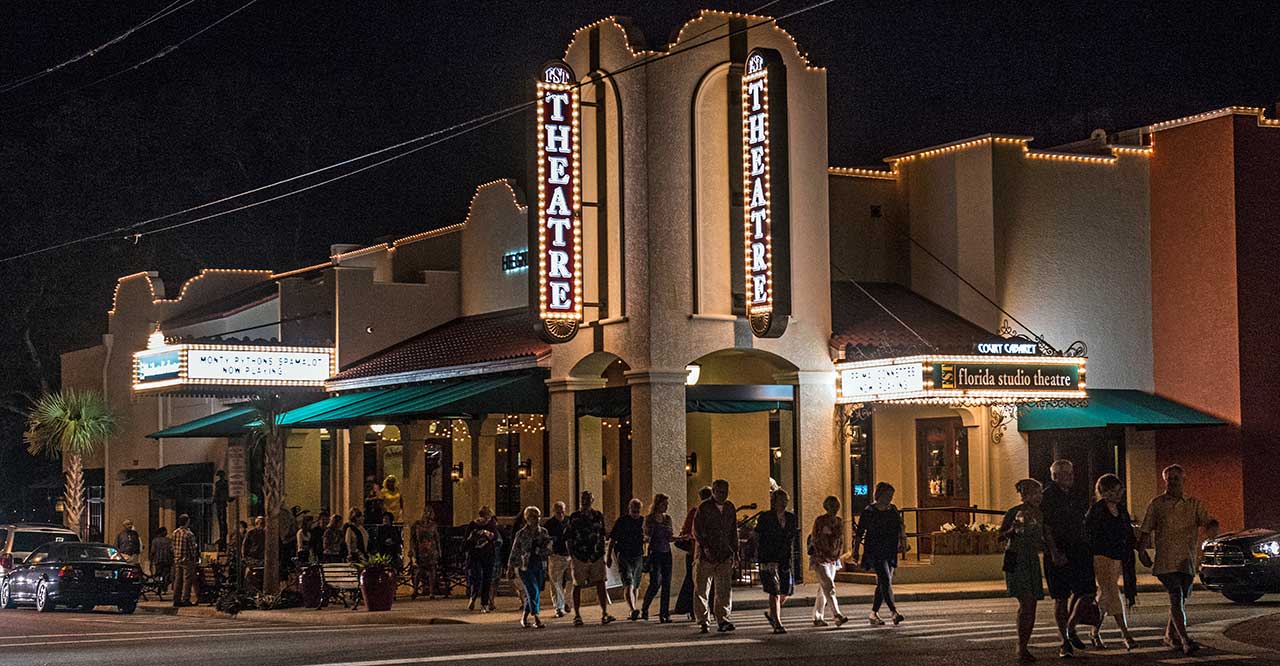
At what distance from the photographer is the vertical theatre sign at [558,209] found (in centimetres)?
2911

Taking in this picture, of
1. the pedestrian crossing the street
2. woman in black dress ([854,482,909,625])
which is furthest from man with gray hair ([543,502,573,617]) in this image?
woman in black dress ([854,482,909,625])

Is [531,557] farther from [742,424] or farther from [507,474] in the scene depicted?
[507,474]

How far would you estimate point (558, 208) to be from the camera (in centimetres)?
2914

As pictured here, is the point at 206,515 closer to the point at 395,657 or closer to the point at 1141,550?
the point at 395,657

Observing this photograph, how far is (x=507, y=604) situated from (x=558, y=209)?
6534 mm

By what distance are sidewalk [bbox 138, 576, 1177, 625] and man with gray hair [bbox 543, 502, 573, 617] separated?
0.78 meters

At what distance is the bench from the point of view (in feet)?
95.0

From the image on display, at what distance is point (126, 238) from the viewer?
60469mm

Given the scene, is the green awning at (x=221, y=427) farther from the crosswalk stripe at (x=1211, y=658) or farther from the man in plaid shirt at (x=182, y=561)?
the crosswalk stripe at (x=1211, y=658)

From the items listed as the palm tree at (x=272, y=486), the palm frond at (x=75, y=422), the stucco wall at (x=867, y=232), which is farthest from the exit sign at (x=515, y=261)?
the palm frond at (x=75, y=422)

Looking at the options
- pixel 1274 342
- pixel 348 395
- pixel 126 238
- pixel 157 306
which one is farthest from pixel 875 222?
pixel 126 238

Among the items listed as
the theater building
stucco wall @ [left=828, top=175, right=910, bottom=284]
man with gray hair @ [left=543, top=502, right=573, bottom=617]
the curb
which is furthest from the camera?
stucco wall @ [left=828, top=175, right=910, bottom=284]

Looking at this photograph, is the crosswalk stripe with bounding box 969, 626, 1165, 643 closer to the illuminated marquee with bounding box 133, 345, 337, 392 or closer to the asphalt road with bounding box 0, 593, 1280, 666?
the asphalt road with bounding box 0, 593, 1280, 666

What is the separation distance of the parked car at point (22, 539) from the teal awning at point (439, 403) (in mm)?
4892
